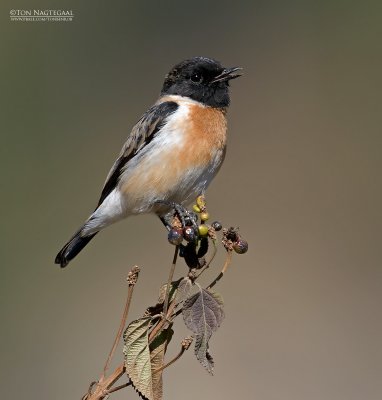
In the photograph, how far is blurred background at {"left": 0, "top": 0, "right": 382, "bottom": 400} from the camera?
5418mm

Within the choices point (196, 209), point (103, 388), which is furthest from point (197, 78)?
point (103, 388)

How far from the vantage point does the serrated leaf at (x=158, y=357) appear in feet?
6.12

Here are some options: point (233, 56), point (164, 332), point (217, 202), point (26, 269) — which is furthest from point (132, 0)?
point (164, 332)

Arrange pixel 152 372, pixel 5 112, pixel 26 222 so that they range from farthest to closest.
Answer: pixel 5 112
pixel 26 222
pixel 152 372

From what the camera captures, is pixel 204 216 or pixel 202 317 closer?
pixel 202 317

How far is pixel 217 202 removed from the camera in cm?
695

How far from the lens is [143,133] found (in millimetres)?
4062

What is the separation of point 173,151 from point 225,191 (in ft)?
10.9

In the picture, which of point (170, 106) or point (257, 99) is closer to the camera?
point (170, 106)

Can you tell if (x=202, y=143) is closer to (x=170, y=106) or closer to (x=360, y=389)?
(x=170, y=106)

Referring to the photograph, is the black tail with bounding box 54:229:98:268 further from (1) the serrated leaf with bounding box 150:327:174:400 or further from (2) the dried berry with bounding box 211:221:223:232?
(1) the serrated leaf with bounding box 150:327:174:400

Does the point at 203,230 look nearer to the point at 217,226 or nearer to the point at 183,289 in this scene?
the point at 217,226

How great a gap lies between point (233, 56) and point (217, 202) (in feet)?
6.98

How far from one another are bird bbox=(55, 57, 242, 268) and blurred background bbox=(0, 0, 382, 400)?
4.90 ft
